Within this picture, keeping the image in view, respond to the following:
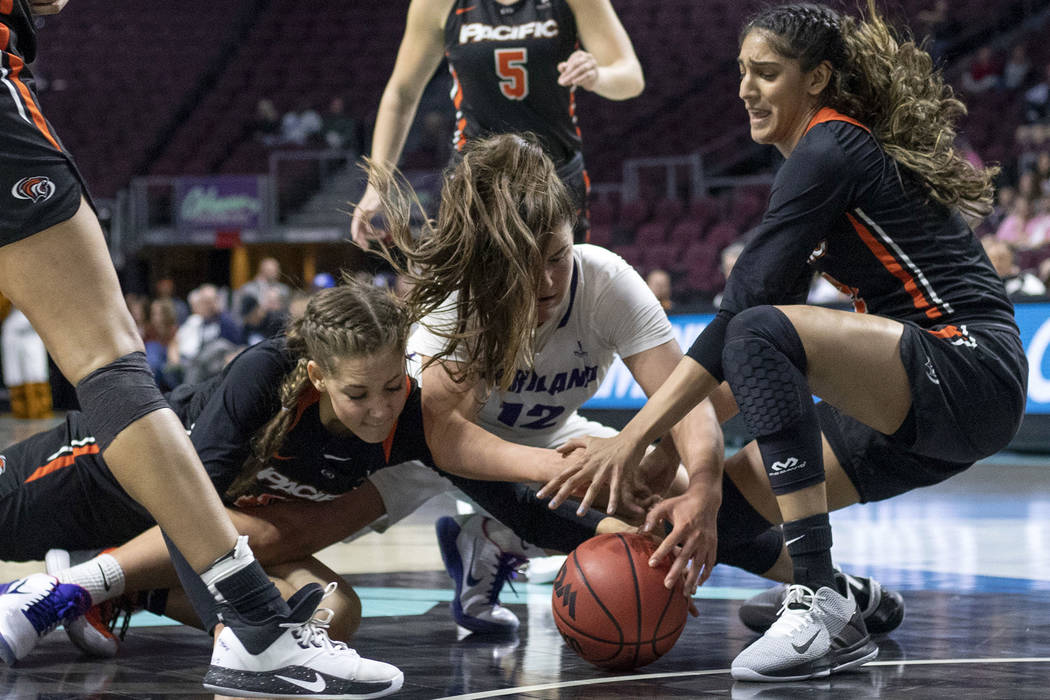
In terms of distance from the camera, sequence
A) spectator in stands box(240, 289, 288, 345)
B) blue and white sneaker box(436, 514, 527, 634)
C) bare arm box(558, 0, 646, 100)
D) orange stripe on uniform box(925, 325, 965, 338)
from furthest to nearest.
Answer: 1. spectator in stands box(240, 289, 288, 345)
2. bare arm box(558, 0, 646, 100)
3. blue and white sneaker box(436, 514, 527, 634)
4. orange stripe on uniform box(925, 325, 965, 338)

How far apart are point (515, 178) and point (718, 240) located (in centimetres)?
978

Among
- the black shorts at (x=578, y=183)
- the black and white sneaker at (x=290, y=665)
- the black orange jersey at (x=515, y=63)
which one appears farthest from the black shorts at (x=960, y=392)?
the black orange jersey at (x=515, y=63)

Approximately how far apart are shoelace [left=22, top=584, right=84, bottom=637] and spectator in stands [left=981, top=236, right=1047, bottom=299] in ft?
21.1

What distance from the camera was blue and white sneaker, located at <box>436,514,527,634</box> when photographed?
11.0 ft

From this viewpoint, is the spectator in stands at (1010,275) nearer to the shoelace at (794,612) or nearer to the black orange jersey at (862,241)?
the black orange jersey at (862,241)

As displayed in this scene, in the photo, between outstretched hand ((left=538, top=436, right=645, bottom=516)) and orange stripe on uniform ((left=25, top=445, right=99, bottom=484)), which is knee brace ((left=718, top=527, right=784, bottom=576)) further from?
orange stripe on uniform ((left=25, top=445, right=99, bottom=484))

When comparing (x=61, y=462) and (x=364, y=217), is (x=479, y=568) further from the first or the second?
(x=61, y=462)

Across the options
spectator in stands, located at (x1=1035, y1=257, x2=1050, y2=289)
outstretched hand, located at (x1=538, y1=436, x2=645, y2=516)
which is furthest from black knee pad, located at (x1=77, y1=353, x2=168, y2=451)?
spectator in stands, located at (x1=1035, y1=257, x2=1050, y2=289)

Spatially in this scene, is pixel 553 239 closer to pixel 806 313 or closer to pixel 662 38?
pixel 806 313

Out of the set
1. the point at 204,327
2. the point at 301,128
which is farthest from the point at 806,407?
the point at 301,128

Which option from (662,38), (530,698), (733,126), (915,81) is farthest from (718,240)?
(530,698)

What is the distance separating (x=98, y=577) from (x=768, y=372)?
1737 mm

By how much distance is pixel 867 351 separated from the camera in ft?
8.86

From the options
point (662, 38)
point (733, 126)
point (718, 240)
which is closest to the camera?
point (718, 240)
